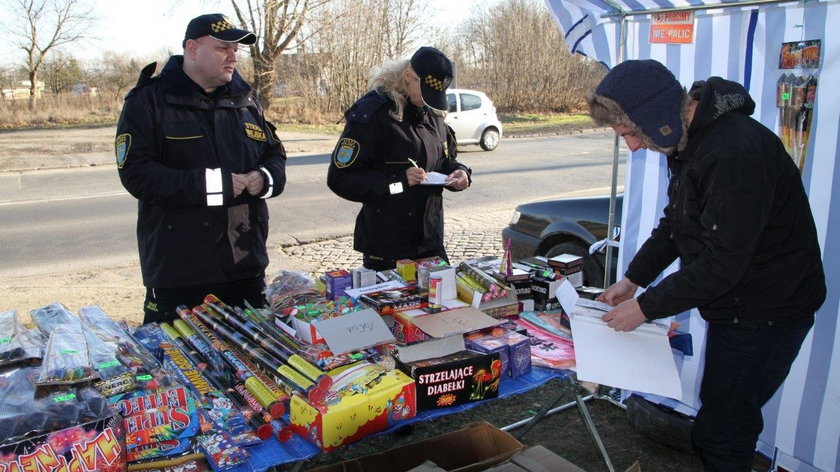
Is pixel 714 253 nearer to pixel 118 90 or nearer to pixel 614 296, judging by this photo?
pixel 614 296

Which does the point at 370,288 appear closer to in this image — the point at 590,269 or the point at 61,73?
the point at 590,269

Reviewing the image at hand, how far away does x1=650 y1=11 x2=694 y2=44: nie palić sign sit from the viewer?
2971 millimetres

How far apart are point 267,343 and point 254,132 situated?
4.41 feet

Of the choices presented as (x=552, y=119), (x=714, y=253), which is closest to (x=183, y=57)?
(x=714, y=253)

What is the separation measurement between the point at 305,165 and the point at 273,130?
34.6 feet

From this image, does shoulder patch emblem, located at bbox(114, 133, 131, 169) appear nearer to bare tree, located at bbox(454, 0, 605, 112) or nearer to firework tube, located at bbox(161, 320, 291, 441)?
firework tube, located at bbox(161, 320, 291, 441)

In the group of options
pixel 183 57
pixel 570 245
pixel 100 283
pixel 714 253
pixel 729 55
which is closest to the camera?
pixel 714 253

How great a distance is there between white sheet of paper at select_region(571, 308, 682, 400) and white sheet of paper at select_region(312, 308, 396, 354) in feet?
2.33

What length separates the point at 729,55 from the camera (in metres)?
2.85

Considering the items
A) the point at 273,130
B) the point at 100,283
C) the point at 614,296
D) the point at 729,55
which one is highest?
the point at 729,55

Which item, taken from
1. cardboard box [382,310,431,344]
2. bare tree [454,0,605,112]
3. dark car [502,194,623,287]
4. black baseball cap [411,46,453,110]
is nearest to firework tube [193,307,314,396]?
cardboard box [382,310,431,344]

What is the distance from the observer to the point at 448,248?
753 cm

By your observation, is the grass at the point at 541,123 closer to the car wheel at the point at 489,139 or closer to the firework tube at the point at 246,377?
the car wheel at the point at 489,139

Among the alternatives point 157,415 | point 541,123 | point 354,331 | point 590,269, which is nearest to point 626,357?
point 354,331
